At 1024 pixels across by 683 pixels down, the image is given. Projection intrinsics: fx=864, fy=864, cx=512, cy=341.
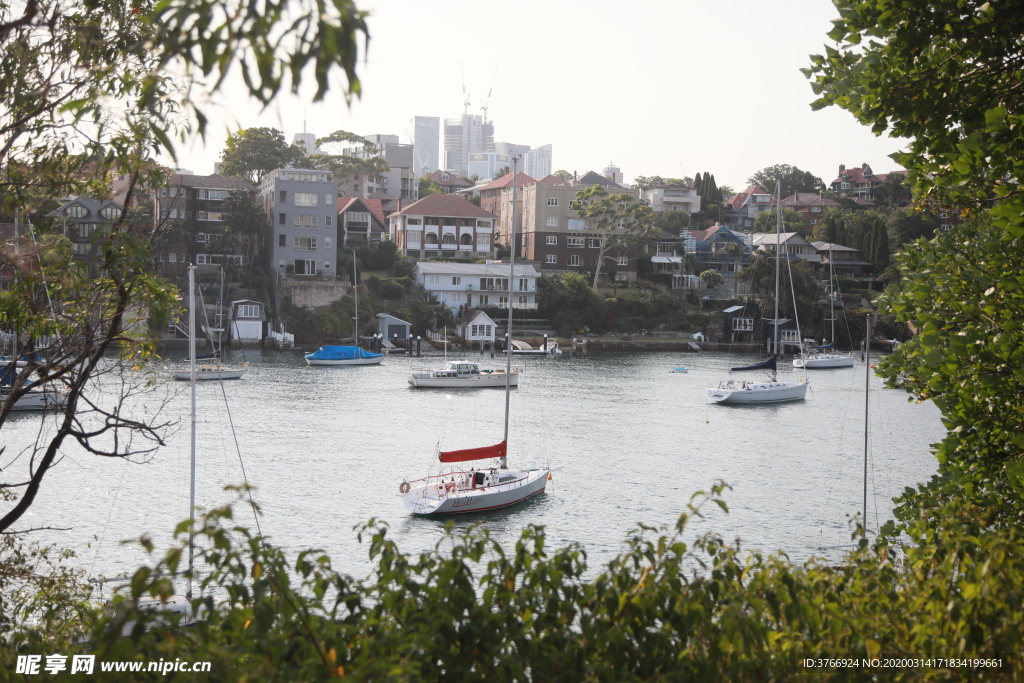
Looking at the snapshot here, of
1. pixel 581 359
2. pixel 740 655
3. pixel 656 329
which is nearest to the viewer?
pixel 740 655

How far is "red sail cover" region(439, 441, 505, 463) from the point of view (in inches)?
944

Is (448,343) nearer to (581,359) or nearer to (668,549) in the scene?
(581,359)

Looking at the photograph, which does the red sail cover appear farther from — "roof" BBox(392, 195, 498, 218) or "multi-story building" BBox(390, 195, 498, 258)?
"roof" BBox(392, 195, 498, 218)

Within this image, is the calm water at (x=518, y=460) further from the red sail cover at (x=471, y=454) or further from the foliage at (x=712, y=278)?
the foliage at (x=712, y=278)

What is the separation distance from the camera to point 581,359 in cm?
6309

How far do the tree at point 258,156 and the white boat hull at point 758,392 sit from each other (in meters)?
52.2

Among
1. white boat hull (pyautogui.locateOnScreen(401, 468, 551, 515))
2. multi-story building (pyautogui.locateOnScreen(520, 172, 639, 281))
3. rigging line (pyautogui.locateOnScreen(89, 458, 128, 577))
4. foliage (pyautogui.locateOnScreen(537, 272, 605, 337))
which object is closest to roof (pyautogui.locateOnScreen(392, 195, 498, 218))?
multi-story building (pyautogui.locateOnScreen(520, 172, 639, 281))

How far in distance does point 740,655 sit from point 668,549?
684mm

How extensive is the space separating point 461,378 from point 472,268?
25.0 meters

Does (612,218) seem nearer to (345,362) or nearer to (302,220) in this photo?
(302,220)

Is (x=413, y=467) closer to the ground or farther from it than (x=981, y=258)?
closer to the ground

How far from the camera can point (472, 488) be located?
74.8ft

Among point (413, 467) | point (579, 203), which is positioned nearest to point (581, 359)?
point (579, 203)

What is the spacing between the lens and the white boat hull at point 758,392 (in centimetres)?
4450
